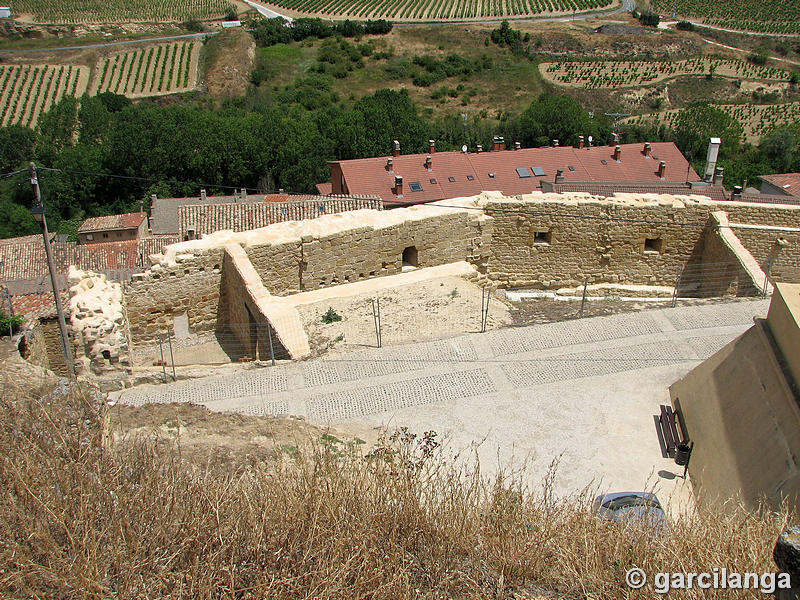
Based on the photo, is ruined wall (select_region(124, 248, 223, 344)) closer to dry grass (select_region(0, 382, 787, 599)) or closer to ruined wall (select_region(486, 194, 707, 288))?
ruined wall (select_region(486, 194, 707, 288))

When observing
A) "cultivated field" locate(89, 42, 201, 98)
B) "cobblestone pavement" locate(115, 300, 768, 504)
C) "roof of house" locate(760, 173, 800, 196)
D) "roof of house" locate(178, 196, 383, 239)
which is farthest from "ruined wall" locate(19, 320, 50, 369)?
"cultivated field" locate(89, 42, 201, 98)

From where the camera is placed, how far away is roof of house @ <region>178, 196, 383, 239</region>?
26391mm

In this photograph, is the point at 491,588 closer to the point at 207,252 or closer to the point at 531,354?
the point at 531,354

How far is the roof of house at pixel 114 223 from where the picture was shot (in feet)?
123

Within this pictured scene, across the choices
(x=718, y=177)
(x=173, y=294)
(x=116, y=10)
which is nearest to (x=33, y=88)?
(x=116, y=10)

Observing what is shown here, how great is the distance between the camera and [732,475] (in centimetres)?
867

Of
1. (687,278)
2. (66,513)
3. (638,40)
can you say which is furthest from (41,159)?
(638,40)

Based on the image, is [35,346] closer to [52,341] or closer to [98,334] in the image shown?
[52,341]

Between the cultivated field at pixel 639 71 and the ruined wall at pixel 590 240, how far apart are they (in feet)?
196

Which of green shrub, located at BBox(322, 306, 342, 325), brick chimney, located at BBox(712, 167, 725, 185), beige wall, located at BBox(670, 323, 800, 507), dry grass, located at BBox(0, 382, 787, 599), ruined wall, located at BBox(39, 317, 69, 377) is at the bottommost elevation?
ruined wall, located at BBox(39, 317, 69, 377)

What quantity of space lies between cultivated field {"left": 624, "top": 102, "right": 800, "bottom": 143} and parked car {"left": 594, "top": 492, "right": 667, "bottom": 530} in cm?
Answer: 5698

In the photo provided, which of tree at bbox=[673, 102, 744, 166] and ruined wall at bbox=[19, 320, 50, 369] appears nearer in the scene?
ruined wall at bbox=[19, 320, 50, 369]

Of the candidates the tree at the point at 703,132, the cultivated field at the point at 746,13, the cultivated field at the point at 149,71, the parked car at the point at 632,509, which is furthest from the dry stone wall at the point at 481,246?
the cultivated field at the point at 746,13

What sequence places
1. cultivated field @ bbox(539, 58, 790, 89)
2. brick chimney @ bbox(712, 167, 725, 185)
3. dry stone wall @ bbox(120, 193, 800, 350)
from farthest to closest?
cultivated field @ bbox(539, 58, 790, 89)
brick chimney @ bbox(712, 167, 725, 185)
dry stone wall @ bbox(120, 193, 800, 350)
